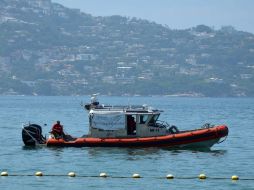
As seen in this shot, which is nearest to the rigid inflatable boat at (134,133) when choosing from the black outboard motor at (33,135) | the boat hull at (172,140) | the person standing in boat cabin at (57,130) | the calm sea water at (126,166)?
the boat hull at (172,140)

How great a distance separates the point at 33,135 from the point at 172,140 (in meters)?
9.33

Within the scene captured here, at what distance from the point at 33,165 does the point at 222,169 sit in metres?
10.1

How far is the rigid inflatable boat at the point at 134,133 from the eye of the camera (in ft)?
183

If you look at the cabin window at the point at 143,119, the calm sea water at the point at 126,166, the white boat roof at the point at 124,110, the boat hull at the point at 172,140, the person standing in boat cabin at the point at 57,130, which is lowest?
the calm sea water at the point at 126,166

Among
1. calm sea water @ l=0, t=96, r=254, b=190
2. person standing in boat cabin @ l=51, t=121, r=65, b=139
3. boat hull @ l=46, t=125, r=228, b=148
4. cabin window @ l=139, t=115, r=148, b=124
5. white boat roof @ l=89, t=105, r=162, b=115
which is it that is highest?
white boat roof @ l=89, t=105, r=162, b=115

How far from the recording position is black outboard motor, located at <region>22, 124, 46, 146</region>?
5884 centimetres

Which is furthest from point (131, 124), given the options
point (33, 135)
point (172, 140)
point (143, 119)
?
point (33, 135)

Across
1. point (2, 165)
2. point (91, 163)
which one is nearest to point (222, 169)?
point (91, 163)

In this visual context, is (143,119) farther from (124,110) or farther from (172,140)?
(172,140)

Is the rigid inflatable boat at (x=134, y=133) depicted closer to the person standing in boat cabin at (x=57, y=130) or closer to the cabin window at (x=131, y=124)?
the cabin window at (x=131, y=124)

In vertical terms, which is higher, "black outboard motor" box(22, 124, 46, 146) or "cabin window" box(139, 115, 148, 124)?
"cabin window" box(139, 115, 148, 124)

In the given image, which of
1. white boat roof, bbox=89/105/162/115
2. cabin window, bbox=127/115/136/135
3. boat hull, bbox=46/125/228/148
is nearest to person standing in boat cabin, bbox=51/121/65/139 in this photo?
boat hull, bbox=46/125/228/148

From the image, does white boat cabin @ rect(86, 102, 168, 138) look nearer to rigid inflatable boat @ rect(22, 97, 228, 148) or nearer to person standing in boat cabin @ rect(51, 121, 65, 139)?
rigid inflatable boat @ rect(22, 97, 228, 148)

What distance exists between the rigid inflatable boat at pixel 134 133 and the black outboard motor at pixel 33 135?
6.22 ft
